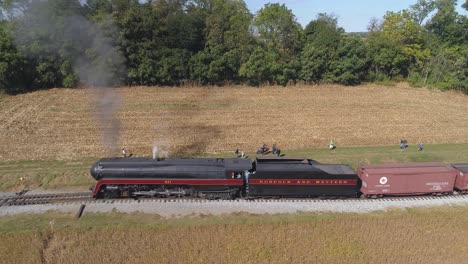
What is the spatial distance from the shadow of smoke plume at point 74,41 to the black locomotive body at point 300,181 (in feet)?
71.7

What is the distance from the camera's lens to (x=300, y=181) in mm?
25297

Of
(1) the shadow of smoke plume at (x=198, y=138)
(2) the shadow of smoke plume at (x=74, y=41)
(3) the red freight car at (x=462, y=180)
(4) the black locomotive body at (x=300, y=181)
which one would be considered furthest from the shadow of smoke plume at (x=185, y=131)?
(3) the red freight car at (x=462, y=180)

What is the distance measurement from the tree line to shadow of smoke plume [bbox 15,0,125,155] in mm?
123

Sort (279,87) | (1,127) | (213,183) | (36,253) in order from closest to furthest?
1. (36,253)
2. (213,183)
3. (1,127)
4. (279,87)

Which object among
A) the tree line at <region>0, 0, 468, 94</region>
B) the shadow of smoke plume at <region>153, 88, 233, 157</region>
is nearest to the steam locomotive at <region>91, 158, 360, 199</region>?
the shadow of smoke plume at <region>153, 88, 233, 157</region>

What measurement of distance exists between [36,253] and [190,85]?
3852cm

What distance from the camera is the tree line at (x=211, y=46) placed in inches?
1855

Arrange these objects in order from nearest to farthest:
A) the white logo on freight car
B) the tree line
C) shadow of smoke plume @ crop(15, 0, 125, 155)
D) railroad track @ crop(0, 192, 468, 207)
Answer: railroad track @ crop(0, 192, 468, 207) < the white logo on freight car < shadow of smoke plume @ crop(15, 0, 125, 155) < the tree line

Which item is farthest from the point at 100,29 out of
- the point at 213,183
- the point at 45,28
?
the point at 213,183

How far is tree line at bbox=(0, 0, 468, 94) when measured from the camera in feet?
155

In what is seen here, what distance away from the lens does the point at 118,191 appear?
25172 millimetres

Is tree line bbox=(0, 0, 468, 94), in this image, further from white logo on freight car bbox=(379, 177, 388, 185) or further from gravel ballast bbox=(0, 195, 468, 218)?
white logo on freight car bbox=(379, 177, 388, 185)

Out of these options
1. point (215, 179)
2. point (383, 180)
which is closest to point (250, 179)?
point (215, 179)

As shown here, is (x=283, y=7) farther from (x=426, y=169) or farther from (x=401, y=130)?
(x=426, y=169)
